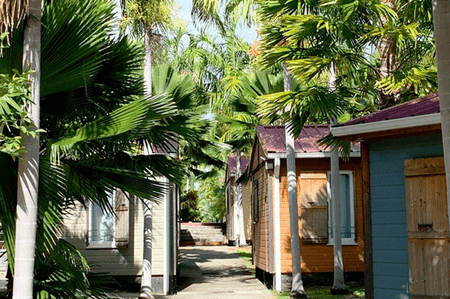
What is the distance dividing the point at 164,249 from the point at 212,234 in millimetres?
18958

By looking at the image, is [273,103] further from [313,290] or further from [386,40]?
[313,290]

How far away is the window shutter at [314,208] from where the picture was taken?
48.1 ft

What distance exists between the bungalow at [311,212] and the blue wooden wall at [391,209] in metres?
5.15

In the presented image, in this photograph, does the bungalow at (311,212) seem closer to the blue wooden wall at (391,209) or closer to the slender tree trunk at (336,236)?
the slender tree trunk at (336,236)

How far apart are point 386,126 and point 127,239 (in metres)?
7.78

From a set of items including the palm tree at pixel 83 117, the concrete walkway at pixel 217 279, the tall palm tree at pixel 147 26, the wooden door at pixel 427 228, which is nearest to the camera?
the palm tree at pixel 83 117

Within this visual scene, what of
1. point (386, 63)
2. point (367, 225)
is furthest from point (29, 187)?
point (386, 63)

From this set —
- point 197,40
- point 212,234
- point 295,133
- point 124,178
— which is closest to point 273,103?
point 295,133

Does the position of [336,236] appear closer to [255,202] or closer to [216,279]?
[255,202]

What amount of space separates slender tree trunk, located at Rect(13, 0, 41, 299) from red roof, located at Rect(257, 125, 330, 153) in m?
8.85

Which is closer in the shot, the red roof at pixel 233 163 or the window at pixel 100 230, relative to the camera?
the window at pixel 100 230

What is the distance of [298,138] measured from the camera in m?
15.4

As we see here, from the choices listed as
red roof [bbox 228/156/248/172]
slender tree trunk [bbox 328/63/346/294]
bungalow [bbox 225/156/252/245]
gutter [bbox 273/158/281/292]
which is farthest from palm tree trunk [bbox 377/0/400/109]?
red roof [bbox 228/156/248/172]

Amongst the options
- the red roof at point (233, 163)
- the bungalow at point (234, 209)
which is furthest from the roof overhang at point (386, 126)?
the red roof at point (233, 163)
